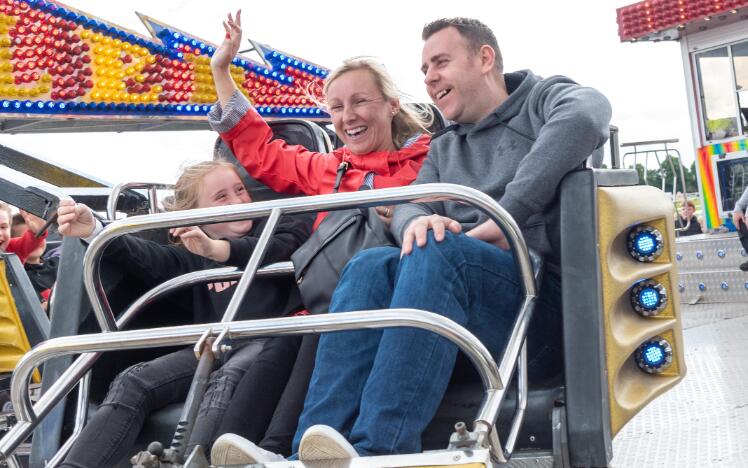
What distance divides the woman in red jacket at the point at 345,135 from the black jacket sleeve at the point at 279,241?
62 mm

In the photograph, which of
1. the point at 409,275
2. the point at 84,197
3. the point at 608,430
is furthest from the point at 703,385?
the point at 84,197

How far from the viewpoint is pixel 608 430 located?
5.92 feet

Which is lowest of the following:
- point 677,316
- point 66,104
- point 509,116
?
point 677,316

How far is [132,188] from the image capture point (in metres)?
2.93

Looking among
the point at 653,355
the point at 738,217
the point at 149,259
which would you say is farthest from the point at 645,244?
the point at 738,217

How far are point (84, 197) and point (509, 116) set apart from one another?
8.94 feet

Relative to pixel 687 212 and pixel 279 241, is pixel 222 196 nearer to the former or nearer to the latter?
pixel 279 241

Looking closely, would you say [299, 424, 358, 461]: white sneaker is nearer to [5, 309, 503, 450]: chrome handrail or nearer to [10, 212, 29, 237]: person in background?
[5, 309, 503, 450]: chrome handrail

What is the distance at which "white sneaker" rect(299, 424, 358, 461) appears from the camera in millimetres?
1491

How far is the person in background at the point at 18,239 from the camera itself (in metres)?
4.62

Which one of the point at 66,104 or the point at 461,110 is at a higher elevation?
the point at 66,104

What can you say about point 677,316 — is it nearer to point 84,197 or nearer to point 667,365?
point 667,365

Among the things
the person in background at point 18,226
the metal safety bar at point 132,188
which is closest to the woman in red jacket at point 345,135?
the metal safety bar at point 132,188

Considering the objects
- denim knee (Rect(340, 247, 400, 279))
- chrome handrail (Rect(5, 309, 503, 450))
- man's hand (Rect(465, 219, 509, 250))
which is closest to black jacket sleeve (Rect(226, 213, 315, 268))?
denim knee (Rect(340, 247, 400, 279))
